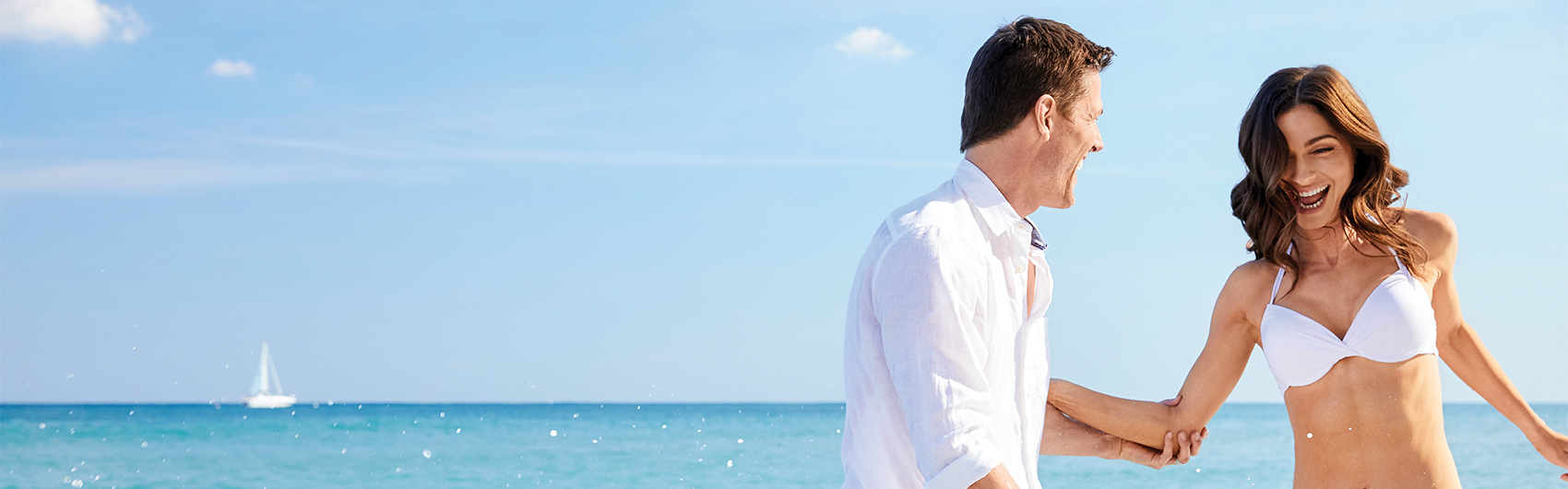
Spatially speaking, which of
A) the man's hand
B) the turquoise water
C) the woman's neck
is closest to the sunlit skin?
the woman's neck

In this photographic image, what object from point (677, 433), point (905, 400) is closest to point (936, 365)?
point (905, 400)

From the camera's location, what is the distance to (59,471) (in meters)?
21.8

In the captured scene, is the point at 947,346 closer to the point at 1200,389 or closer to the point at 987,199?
the point at 987,199

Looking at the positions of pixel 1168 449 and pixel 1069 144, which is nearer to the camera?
pixel 1069 144

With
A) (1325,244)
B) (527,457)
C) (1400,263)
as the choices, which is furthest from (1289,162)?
(527,457)

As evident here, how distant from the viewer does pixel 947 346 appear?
1.64 metres

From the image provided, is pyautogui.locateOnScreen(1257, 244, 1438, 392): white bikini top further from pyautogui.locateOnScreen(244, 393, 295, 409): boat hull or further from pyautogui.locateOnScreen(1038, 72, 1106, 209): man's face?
pyautogui.locateOnScreen(244, 393, 295, 409): boat hull

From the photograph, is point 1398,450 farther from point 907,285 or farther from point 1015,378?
point 907,285

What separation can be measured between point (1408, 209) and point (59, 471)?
24.5 m

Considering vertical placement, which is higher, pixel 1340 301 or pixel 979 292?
pixel 979 292

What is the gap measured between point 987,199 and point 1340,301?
1.65 m

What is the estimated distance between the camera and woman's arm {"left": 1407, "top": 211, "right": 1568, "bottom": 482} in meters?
3.16

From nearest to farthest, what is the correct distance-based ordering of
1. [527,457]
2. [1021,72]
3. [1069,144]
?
[1021,72], [1069,144], [527,457]

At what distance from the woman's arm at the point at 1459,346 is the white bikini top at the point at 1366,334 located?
14 cm
